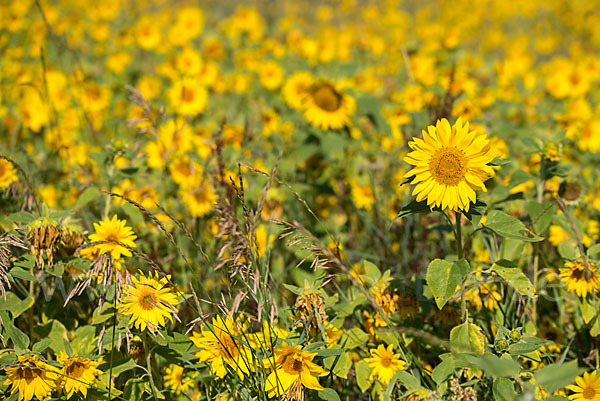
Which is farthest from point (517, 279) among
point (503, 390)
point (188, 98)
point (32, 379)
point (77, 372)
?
point (188, 98)

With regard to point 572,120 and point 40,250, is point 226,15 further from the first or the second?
point 40,250

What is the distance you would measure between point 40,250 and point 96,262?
0.24m

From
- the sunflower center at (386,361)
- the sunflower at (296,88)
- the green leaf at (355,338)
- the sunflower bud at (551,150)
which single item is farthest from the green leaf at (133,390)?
the sunflower at (296,88)

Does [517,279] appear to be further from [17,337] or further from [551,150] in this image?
[17,337]

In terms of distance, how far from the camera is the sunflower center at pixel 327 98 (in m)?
3.38

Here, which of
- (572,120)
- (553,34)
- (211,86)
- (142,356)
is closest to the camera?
(142,356)

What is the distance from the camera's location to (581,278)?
1.81 m

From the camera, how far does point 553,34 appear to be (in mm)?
8883

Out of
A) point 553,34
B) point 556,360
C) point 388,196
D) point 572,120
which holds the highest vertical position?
point 553,34

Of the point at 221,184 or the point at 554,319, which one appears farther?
the point at 221,184

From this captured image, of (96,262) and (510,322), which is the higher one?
(96,262)

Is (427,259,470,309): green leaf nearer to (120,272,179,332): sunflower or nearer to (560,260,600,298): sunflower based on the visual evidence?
(560,260,600,298): sunflower

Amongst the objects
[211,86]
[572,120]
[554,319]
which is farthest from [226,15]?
[554,319]

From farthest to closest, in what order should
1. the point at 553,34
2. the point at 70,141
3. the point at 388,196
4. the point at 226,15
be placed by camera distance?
1. the point at 226,15
2. the point at 553,34
3. the point at 70,141
4. the point at 388,196
